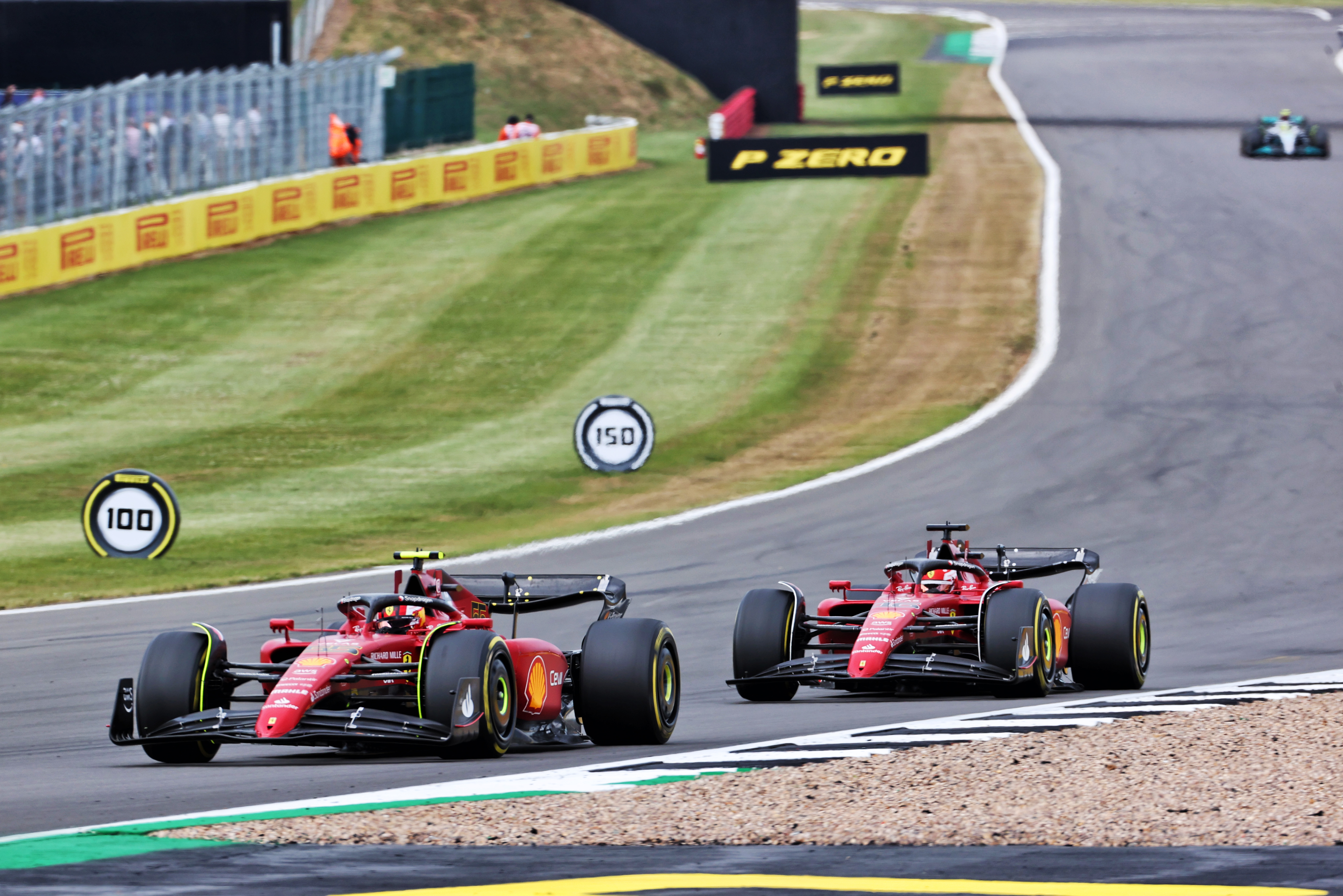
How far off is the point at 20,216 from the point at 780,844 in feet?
104

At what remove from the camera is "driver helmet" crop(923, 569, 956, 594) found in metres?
14.8

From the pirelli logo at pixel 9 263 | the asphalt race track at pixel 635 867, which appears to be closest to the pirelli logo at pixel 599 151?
the pirelli logo at pixel 9 263

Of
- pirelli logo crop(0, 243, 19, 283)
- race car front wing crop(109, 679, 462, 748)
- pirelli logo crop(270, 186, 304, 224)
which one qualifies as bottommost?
race car front wing crop(109, 679, 462, 748)

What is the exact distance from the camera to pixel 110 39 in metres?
51.4

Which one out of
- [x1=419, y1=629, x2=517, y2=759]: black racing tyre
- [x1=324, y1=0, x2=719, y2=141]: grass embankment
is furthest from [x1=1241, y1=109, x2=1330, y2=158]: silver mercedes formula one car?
[x1=419, y1=629, x2=517, y2=759]: black racing tyre

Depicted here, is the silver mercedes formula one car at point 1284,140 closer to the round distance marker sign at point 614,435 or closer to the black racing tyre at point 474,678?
the round distance marker sign at point 614,435

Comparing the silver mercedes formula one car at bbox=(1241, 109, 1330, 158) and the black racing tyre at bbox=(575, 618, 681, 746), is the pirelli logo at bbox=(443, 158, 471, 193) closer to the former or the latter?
the silver mercedes formula one car at bbox=(1241, 109, 1330, 158)

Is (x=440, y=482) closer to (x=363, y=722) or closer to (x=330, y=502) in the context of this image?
(x=330, y=502)

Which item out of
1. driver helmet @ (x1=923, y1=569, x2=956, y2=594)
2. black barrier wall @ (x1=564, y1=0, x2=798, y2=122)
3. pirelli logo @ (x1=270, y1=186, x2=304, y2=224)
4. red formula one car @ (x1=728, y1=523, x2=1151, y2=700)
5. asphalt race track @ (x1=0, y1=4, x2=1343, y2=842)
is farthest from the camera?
black barrier wall @ (x1=564, y1=0, x2=798, y2=122)

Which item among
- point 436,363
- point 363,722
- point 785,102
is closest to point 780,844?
point 363,722

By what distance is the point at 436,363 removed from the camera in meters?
35.2

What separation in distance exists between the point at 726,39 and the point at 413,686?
5659 cm

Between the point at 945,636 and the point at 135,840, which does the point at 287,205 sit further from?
the point at 135,840

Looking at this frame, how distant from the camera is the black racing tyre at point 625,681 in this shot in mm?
11828
